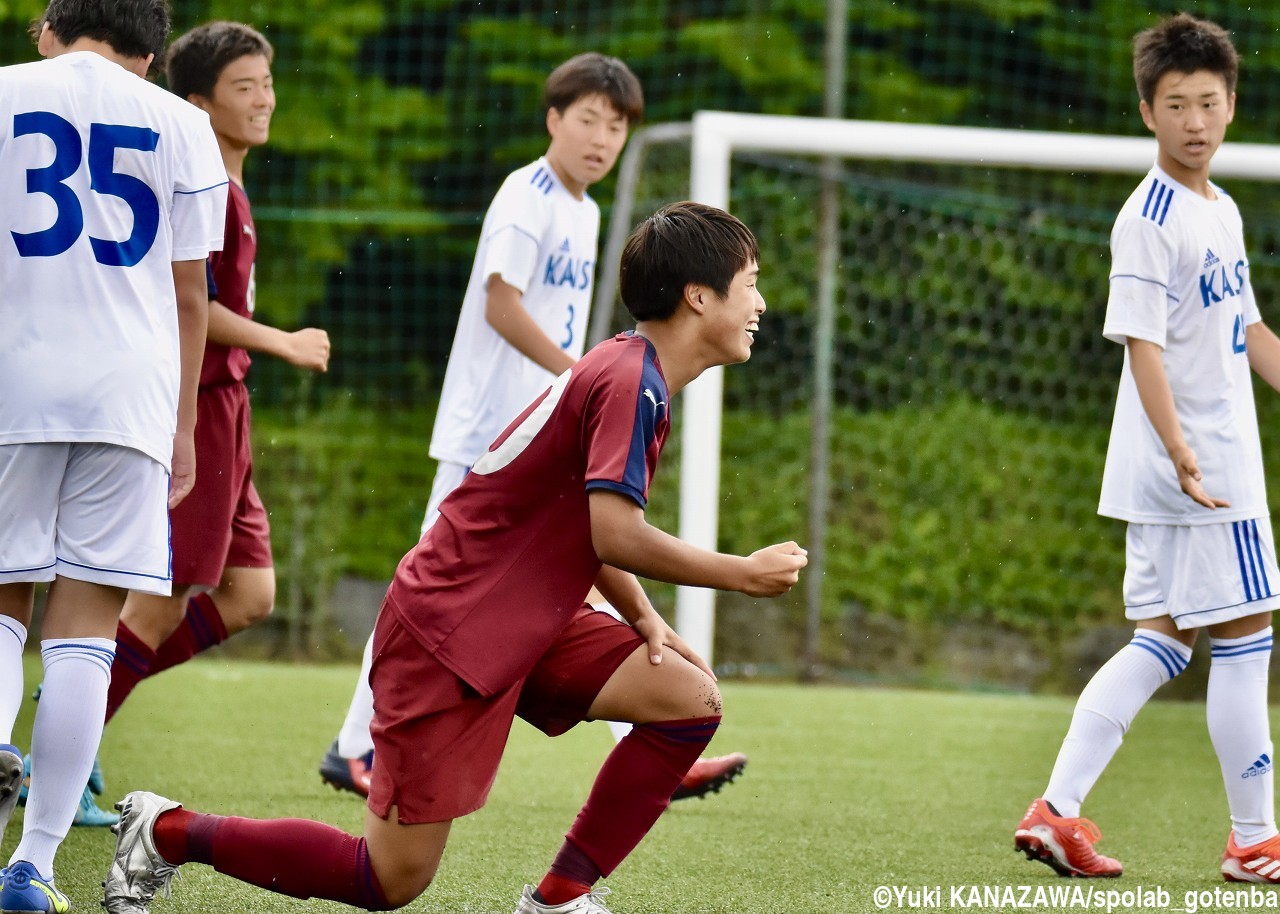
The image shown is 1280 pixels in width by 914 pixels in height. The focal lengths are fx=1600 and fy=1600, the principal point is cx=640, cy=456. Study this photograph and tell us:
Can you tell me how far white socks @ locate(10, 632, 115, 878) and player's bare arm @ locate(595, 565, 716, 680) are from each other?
940mm

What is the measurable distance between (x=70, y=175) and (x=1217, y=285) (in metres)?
2.56

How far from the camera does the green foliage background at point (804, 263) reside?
9758 millimetres

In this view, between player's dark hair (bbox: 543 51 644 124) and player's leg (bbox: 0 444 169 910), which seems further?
player's dark hair (bbox: 543 51 644 124)

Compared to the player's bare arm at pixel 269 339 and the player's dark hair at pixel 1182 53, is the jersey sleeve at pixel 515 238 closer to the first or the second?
the player's bare arm at pixel 269 339

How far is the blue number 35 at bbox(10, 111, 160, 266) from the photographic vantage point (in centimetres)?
292

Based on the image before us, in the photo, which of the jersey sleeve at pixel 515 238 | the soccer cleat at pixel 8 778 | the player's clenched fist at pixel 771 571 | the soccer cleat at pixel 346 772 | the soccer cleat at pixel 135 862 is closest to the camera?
the player's clenched fist at pixel 771 571

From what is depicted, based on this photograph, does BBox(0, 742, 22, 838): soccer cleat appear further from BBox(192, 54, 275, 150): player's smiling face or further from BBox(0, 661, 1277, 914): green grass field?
BBox(192, 54, 275, 150): player's smiling face

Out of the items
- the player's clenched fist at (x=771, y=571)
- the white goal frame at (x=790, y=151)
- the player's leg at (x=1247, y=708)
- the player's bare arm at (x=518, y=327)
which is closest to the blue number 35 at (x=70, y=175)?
the player's clenched fist at (x=771, y=571)

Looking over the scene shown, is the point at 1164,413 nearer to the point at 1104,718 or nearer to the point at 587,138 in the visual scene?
the point at 1104,718

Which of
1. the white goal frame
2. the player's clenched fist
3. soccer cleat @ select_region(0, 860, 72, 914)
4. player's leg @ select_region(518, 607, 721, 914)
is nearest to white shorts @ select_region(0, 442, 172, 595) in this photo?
soccer cleat @ select_region(0, 860, 72, 914)

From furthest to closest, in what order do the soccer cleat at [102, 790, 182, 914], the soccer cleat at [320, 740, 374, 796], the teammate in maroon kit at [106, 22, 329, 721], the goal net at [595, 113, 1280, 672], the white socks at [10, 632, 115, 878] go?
1. the goal net at [595, 113, 1280, 672]
2. the soccer cleat at [320, 740, 374, 796]
3. the teammate in maroon kit at [106, 22, 329, 721]
4. the white socks at [10, 632, 115, 878]
5. the soccer cleat at [102, 790, 182, 914]

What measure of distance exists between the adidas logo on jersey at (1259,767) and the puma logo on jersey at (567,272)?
220cm

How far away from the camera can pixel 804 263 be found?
991cm

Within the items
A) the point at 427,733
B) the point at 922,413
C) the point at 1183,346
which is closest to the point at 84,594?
the point at 427,733
